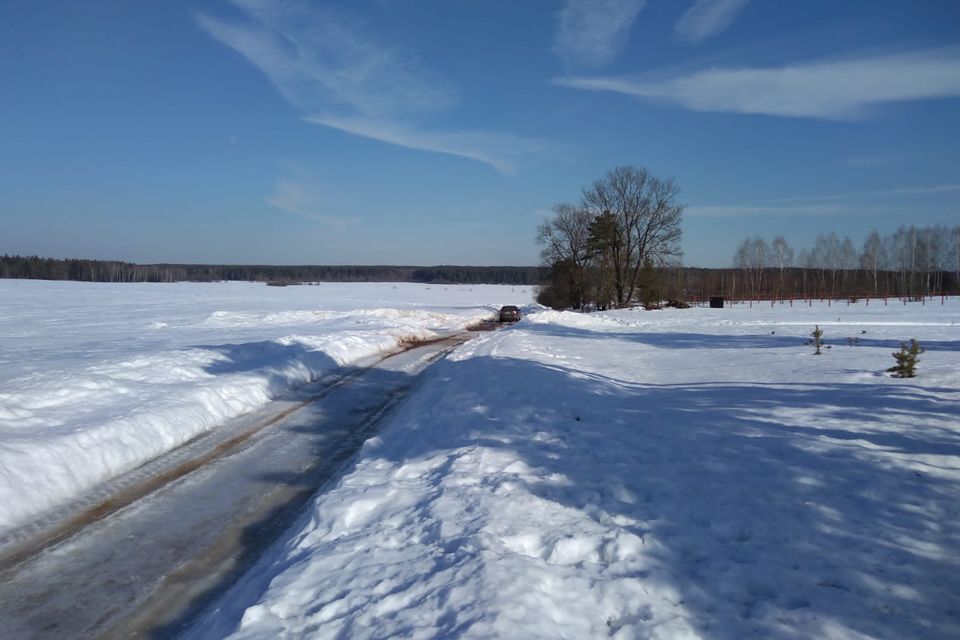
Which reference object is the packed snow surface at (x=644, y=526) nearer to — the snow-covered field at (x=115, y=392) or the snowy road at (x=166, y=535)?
the snowy road at (x=166, y=535)

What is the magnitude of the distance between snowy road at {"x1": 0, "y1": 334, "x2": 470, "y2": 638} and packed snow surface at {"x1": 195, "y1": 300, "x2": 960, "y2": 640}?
0.55 metres

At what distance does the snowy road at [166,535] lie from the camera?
4438 millimetres

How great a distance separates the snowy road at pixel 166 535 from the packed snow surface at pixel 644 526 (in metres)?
0.55

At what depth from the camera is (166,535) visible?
5793mm

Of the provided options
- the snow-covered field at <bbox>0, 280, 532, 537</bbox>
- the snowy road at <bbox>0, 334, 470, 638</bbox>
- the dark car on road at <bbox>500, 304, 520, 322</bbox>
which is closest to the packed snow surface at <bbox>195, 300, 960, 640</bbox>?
the snowy road at <bbox>0, 334, 470, 638</bbox>

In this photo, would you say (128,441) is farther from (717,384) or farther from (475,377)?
(717,384)

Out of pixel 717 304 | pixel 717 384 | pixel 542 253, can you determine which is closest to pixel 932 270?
pixel 717 304

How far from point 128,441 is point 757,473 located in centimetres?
851

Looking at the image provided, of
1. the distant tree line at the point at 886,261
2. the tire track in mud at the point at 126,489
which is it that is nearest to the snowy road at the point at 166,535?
the tire track in mud at the point at 126,489

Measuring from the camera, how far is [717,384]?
11297 millimetres

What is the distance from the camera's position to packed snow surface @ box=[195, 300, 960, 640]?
3822mm

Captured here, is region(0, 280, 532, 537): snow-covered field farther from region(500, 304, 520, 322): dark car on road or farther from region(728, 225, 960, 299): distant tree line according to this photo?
region(728, 225, 960, 299): distant tree line

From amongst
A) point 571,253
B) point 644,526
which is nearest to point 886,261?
point 571,253

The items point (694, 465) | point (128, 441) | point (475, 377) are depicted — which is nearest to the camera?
point (694, 465)
